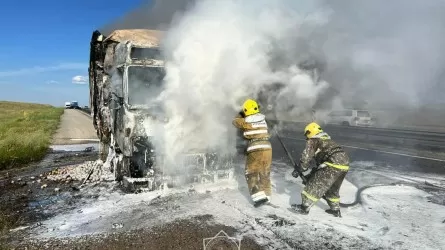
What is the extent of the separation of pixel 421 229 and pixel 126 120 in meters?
5.03

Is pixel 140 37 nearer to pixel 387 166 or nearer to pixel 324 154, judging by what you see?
pixel 324 154

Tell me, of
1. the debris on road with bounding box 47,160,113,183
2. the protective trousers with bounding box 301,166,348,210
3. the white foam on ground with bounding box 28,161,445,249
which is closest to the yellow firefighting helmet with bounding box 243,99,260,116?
the protective trousers with bounding box 301,166,348,210

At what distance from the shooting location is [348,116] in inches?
1046

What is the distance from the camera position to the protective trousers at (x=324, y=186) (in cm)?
541

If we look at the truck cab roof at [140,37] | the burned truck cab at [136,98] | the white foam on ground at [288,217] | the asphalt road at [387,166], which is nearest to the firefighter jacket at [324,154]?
the white foam on ground at [288,217]

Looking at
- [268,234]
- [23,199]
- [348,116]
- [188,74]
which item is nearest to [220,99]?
[188,74]

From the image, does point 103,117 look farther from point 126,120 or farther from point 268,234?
point 268,234

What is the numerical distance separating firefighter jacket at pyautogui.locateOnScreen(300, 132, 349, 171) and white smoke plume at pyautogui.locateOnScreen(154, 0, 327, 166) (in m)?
1.67

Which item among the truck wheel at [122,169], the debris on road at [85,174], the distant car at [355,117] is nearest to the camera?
the truck wheel at [122,169]

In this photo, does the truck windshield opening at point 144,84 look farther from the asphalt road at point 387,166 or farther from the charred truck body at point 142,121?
the asphalt road at point 387,166

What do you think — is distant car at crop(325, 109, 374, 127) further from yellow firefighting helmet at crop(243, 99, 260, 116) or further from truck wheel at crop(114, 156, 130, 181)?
yellow firefighting helmet at crop(243, 99, 260, 116)

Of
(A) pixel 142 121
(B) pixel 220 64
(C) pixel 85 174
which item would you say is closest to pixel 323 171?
(B) pixel 220 64

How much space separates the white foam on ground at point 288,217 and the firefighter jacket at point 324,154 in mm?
791

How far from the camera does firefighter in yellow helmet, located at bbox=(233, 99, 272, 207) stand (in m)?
6.03
